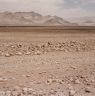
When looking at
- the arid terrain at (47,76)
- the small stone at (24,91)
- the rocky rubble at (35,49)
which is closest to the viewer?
the small stone at (24,91)

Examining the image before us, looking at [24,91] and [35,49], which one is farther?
[35,49]

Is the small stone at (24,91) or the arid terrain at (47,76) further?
the arid terrain at (47,76)

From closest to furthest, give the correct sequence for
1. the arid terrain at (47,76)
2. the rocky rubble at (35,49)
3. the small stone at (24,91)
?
1. the small stone at (24,91)
2. the arid terrain at (47,76)
3. the rocky rubble at (35,49)

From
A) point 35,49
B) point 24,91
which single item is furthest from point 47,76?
point 35,49

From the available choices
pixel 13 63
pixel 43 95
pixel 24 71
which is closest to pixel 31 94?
pixel 43 95

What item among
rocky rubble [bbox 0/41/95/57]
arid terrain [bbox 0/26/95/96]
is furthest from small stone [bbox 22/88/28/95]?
rocky rubble [bbox 0/41/95/57]

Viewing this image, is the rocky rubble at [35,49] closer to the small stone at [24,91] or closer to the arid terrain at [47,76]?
the arid terrain at [47,76]

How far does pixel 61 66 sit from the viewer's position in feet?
31.1

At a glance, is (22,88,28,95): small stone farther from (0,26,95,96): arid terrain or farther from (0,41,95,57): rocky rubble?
(0,41,95,57): rocky rubble

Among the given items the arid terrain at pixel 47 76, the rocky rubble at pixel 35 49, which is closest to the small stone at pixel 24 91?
the arid terrain at pixel 47 76

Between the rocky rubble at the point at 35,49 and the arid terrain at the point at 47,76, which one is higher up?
the rocky rubble at the point at 35,49

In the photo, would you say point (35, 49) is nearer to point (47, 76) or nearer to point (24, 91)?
point (47, 76)

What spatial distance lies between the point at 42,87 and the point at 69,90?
29.7 inches

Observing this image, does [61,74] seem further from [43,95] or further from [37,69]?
[43,95]
